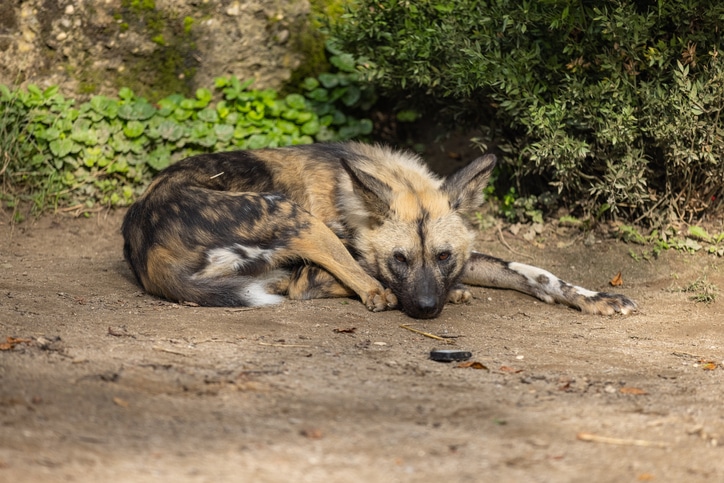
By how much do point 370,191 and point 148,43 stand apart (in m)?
2.55

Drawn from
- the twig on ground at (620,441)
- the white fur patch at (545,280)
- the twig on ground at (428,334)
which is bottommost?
the white fur patch at (545,280)

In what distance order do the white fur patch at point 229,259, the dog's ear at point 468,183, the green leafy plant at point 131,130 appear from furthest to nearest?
the green leafy plant at point 131,130
the dog's ear at point 468,183
the white fur patch at point 229,259

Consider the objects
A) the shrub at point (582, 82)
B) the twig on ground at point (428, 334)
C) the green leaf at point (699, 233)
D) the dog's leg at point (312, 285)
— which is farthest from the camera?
the green leaf at point (699, 233)

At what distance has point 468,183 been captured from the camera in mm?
4207

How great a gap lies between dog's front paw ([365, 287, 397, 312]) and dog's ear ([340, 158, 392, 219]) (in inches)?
14.7

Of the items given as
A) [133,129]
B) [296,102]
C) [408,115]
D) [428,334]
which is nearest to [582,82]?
[408,115]

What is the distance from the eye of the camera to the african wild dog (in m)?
3.84

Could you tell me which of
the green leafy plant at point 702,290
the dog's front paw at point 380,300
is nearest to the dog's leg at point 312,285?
the dog's front paw at point 380,300

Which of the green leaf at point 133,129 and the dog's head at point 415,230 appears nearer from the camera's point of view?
the dog's head at point 415,230

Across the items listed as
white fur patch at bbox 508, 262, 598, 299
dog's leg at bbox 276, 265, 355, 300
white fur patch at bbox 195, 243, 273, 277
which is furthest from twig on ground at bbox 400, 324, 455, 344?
white fur patch at bbox 508, 262, 598, 299

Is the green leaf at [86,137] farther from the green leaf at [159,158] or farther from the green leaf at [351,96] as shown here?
the green leaf at [351,96]

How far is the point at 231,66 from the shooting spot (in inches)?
232

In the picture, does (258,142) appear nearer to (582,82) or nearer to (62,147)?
(62,147)

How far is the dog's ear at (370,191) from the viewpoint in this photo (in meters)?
3.96
